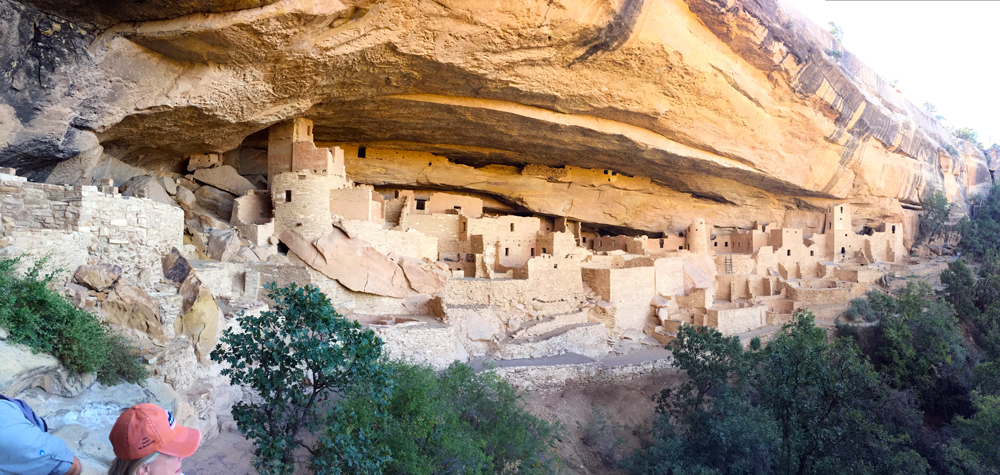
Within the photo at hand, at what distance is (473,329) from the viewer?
12969mm

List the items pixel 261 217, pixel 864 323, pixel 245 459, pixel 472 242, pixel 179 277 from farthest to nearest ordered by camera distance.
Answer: pixel 864 323
pixel 472 242
pixel 261 217
pixel 179 277
pixel 245 459

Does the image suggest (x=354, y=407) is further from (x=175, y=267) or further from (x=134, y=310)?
(x=175, y=267)

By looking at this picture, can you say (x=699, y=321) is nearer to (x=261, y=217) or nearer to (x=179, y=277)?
(x=261, y=217)

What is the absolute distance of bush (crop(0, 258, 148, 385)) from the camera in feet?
15.9

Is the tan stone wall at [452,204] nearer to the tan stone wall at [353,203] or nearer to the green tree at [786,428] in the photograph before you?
the tan stone wall at [353,203]

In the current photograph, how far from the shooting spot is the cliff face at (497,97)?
953 cm

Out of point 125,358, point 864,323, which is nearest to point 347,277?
point 125,358

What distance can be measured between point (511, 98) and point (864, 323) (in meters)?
15.0

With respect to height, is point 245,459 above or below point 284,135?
below

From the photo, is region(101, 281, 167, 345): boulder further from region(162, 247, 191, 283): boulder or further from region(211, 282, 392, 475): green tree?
region(211, 282, 392, 475): green tree

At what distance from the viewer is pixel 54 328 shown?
16.6ft

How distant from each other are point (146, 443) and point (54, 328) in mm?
3947

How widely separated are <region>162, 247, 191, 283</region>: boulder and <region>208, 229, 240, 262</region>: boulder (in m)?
3.10

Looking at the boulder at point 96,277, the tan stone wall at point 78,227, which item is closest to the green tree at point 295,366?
the boulder at point 96,277
